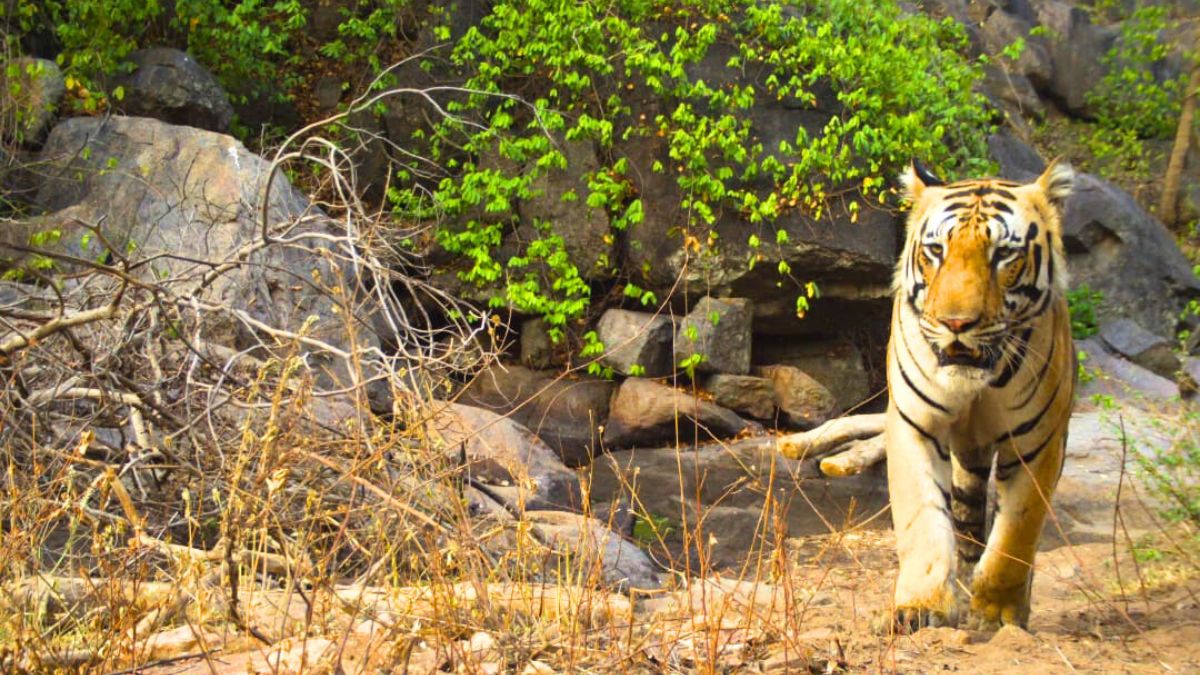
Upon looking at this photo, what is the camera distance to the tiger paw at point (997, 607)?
4918mm

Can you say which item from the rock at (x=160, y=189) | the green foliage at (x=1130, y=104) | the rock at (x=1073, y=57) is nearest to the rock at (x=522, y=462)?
the rock at (x=160, y=189)

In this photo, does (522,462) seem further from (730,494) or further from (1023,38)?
(1023,38)

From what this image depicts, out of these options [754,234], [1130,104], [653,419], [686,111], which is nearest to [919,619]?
[653,419]

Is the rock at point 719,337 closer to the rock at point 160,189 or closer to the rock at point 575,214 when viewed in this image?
the rock at point 575,214

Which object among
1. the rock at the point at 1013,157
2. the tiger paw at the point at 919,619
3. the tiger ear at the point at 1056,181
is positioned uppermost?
the tiger ear at the point at 1056,181

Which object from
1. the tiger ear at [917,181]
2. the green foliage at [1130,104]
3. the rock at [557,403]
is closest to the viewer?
the tiger ear at [917,181]

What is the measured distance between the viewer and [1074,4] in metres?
22.1

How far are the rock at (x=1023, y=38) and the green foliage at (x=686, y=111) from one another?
6830mm

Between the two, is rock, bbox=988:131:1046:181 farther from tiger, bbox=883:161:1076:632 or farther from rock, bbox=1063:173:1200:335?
tiger, bbox=883:161:1076:632

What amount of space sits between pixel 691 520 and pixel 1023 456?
455 cm

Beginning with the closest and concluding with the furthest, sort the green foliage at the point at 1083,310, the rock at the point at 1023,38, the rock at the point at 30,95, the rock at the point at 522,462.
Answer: the rock at the point at 522,462, the rock at the point at 30,95, the green foliage at the point at 1083,310, the rock at the point at 1023,38

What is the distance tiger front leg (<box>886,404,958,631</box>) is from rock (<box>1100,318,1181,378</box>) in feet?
34.1

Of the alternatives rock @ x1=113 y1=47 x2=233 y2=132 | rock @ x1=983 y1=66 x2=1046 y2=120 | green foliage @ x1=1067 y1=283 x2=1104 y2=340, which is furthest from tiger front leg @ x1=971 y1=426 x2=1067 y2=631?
rock @ x1=983 y1=66 x2=1046 y2=120

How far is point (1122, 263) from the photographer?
15242mm
